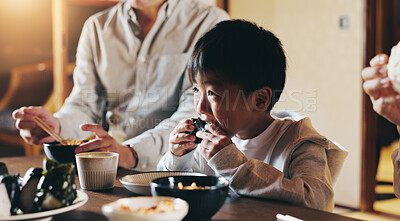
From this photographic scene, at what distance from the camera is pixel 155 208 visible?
2.32 ft

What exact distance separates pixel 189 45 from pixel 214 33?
2.37 feet

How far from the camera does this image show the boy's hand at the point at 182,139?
3.82 feet

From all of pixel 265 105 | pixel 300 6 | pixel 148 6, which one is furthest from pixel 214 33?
pixel 300 6

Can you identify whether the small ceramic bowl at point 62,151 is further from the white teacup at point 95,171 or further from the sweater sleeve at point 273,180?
the sweater sleeve at point 273,180

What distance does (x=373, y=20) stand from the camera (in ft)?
10.5

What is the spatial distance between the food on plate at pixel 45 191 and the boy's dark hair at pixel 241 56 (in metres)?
0.54

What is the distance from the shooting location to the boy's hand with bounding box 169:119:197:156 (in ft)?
3.82

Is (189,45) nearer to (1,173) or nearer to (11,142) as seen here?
(1,173)

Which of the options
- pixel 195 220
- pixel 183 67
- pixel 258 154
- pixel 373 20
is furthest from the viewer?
pixel 373 20

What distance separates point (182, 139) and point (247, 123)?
0.21 meters

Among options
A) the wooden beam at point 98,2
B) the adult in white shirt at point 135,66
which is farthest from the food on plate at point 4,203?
the wooden beam at point 98,2

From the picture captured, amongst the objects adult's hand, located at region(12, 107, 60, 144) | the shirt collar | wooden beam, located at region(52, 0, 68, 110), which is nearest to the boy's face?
adult's hand, located at region(12, 107, 60, 144)

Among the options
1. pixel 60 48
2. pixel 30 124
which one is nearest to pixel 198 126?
pixel 30 124

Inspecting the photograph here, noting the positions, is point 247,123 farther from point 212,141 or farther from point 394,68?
point 394,68
